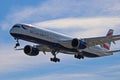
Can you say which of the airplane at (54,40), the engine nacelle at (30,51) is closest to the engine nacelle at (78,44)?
the airplane at (54,40)

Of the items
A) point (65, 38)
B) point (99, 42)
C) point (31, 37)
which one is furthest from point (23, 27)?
point (99, 42)

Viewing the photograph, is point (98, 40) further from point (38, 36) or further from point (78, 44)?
point (38, 36)

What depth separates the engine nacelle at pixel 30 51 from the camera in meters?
108

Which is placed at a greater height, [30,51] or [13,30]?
[13,30]

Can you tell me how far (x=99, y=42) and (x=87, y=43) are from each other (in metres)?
2.52

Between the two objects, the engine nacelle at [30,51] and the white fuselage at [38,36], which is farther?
the engine nacelle at [30,51]

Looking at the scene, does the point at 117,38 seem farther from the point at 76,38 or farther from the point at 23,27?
the point at 23,27

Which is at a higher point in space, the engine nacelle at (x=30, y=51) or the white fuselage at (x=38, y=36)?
the white fuselage at (x=38, y=36)

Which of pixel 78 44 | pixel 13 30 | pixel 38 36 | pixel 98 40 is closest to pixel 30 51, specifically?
pixel 13 30

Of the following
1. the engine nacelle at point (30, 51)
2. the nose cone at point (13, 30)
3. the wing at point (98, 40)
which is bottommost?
the engine nacelle at point (30, 51)

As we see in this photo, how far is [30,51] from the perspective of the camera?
108m

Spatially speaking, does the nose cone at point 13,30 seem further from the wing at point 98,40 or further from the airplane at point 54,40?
the wing at point 98,40

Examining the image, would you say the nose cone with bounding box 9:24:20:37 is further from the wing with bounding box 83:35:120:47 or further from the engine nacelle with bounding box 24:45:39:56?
the wing with bounding box 83:35:120:47

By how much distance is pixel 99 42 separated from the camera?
10456 centimetres
